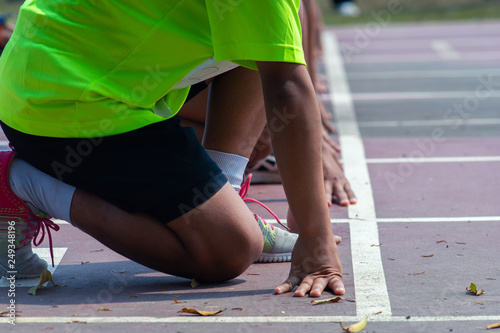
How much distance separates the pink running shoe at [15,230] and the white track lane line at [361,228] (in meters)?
1.18

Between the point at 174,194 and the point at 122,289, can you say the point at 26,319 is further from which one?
the point at 174,194

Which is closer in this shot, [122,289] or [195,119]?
[122,289]

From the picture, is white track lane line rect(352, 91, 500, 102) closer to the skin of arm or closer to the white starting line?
the skin of arm

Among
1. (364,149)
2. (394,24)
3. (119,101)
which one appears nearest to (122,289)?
(119,101)

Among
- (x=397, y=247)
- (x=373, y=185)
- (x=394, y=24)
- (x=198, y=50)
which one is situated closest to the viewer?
(x=198, y=50)

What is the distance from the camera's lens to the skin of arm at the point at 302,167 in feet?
8.77

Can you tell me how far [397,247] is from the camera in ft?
11.2

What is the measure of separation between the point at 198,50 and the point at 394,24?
53.6ft

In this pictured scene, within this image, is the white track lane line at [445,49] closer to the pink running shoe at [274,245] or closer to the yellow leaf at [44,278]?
the pink running shoe at [274,245]

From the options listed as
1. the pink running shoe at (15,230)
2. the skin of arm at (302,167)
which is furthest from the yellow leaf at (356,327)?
the pink running shoe at (15,230)

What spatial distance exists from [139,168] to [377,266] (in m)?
0.98

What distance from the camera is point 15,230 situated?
2939mm

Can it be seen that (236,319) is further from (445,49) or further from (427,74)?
(445,49)

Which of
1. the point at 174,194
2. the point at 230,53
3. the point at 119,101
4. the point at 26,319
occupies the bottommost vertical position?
the point at 26,319
